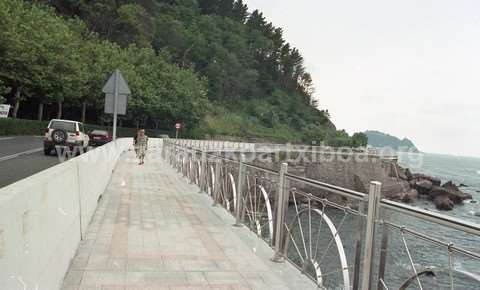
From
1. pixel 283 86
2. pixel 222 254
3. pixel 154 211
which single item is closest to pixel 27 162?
pixel 154 211

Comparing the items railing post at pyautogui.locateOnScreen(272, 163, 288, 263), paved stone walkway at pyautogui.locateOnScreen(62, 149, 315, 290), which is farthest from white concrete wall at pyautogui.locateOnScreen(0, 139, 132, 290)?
railing post at pyautogui.locateOnScreen(272, 163, 288, 263)

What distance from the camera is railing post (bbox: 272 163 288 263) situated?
17.4 feet

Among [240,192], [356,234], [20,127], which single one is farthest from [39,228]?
[20,127]

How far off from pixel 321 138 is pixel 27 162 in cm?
6975

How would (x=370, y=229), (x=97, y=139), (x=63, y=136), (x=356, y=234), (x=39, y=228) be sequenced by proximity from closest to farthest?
(x=39, y=228), (x=370, y=229), (x=356, y=234), (x=63, y=136), (x=97, y=139)

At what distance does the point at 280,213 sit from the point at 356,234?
177 centimetres

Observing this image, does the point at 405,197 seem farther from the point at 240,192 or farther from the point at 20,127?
the point at 240,192

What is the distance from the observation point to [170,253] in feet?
17.8

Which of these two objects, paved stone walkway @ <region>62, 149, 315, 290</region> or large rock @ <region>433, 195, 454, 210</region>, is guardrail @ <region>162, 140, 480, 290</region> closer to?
paved stone walkway @ <region>62, 149, 315, 290</region>

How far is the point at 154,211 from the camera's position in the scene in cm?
832

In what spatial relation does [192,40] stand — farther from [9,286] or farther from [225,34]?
[9,286]

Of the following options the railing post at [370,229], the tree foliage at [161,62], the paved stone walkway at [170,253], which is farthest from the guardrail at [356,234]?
the tree foliage at [161,62]

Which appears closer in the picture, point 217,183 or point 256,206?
point 256,206

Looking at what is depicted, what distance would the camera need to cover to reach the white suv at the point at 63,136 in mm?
17297
